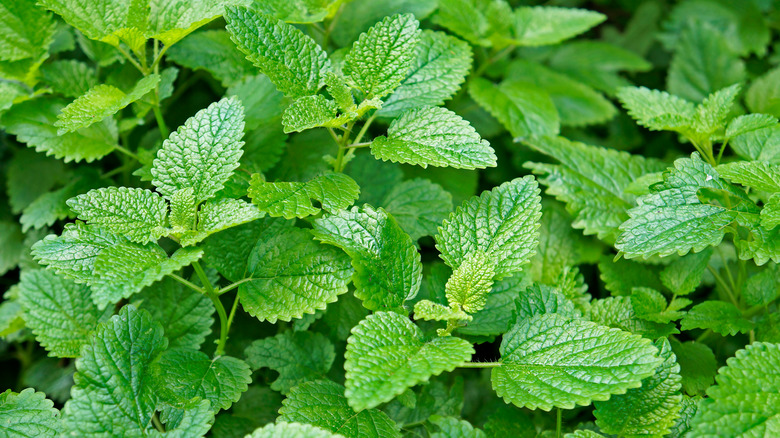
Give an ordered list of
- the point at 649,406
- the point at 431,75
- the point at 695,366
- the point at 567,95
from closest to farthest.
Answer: the point at 649,406
the point at 695,366
the point at 431,75
the point at 567,95

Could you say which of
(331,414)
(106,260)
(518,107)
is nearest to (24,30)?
(106,260)

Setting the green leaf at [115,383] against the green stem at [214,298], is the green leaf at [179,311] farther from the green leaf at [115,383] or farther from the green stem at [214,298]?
the green leaf at [115,383]

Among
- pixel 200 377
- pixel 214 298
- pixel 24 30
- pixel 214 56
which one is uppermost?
pixel 24 30

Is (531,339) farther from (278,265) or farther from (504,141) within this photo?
(504,141)

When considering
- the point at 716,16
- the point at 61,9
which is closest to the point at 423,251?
the point at 61,9

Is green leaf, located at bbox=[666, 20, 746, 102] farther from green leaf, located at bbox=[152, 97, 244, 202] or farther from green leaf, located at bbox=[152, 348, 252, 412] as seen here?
green leaf, located at bbox=[152, 348, 252, 412]

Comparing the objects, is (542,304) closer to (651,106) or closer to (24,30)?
(651,106)
